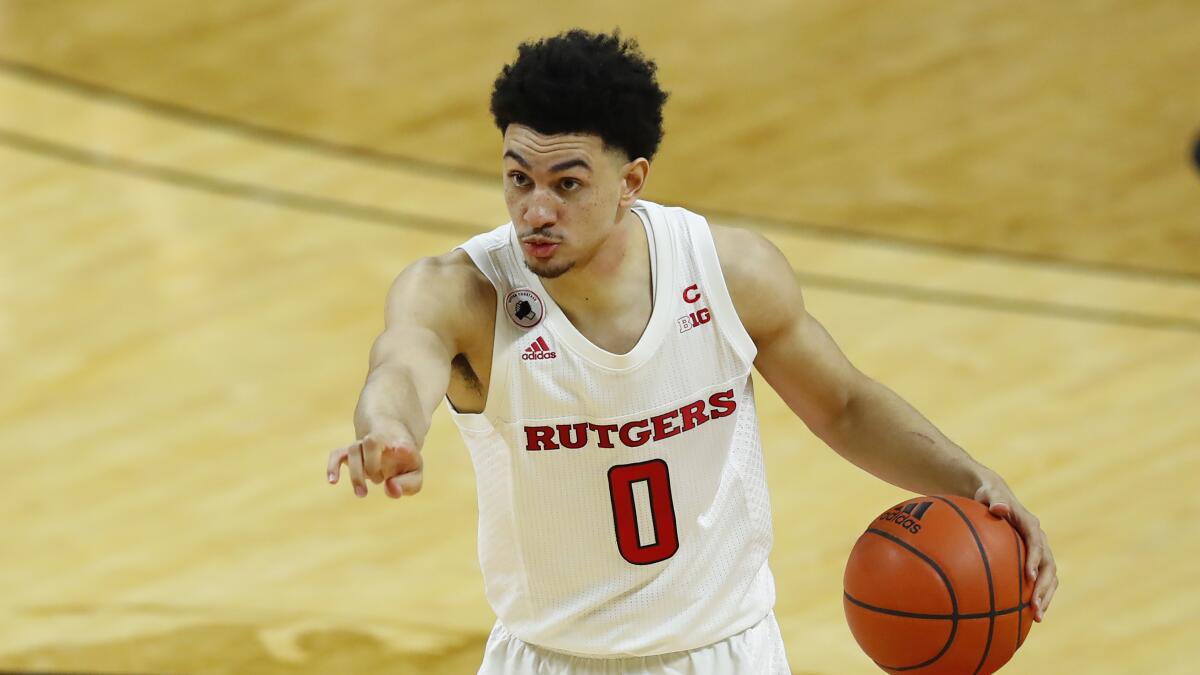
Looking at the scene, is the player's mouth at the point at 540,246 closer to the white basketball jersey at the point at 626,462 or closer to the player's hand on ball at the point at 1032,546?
the white basketball jersey at the point at 626,462

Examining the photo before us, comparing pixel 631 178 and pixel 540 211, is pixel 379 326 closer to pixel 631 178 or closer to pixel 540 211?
pixel 631 178

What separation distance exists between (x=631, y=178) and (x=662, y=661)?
3.74 feet

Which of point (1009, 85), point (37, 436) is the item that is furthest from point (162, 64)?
point (1009, 85)

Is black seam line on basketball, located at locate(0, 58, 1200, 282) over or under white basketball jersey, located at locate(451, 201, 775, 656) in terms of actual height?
over

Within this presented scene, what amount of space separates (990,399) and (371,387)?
4.85 m

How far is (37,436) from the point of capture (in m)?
7.67

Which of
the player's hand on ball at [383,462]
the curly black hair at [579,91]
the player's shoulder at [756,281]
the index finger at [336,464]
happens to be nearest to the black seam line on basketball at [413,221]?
the player's shoulder at [756,281]

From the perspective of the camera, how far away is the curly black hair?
370cm

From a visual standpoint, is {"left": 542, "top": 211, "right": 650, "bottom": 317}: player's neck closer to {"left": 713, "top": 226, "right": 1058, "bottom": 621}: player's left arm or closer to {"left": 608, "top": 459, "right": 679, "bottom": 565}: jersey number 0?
{"left": 713, "top": 226, "right": 1058, "bottom": 621}: player's left arm

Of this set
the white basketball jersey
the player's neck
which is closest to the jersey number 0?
the white basketball jersey

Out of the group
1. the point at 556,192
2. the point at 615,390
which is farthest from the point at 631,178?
the point at 615,390

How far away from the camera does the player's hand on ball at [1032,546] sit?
4109 millimetres

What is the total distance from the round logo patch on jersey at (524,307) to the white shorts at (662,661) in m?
0.82

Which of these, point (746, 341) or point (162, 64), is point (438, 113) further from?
point (746, 341)
